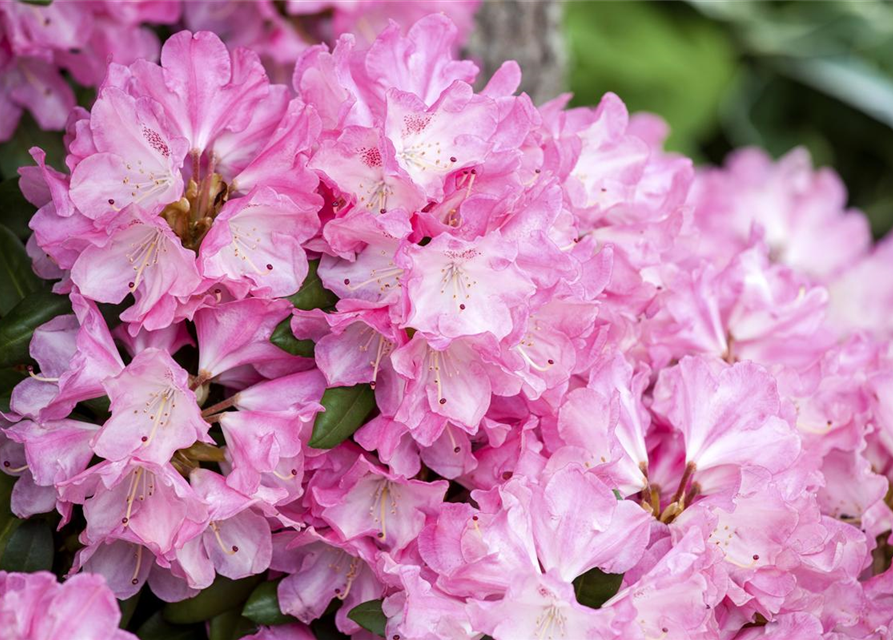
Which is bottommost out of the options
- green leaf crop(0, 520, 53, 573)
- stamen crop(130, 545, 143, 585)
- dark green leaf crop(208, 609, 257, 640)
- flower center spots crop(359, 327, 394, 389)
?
dark green leaf crop(208, 609, 257, 640)

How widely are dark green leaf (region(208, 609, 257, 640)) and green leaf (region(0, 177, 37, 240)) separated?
1.21 feet

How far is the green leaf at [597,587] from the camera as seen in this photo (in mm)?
733

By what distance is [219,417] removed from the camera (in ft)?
2.44

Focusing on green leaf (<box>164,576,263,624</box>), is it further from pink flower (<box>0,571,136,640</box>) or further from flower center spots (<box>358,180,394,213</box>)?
flower center spots (<box>358,180,394,213</box>)

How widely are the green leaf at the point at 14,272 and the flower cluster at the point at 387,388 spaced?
0.16ft

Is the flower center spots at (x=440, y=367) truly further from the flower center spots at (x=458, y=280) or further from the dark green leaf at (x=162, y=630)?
the dark green leaf at (x=162, y=630)

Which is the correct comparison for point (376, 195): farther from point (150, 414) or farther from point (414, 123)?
point (150, 414)

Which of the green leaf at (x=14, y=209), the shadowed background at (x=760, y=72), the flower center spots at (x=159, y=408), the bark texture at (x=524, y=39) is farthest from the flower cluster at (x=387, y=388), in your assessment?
the shadowed background at (x=760, y=72)

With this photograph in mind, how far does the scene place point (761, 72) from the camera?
7.79 ft

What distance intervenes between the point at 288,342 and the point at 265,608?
8.4 inches

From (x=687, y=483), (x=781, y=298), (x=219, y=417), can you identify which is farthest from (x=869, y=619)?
(x=219, y=417)

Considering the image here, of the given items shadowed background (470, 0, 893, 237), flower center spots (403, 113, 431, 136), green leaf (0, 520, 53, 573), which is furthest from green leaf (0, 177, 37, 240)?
shadowed background (470, 0, 893, 237)

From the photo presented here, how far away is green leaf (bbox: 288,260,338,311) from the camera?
749mm

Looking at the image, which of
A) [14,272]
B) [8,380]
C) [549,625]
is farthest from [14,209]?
[549,625]
